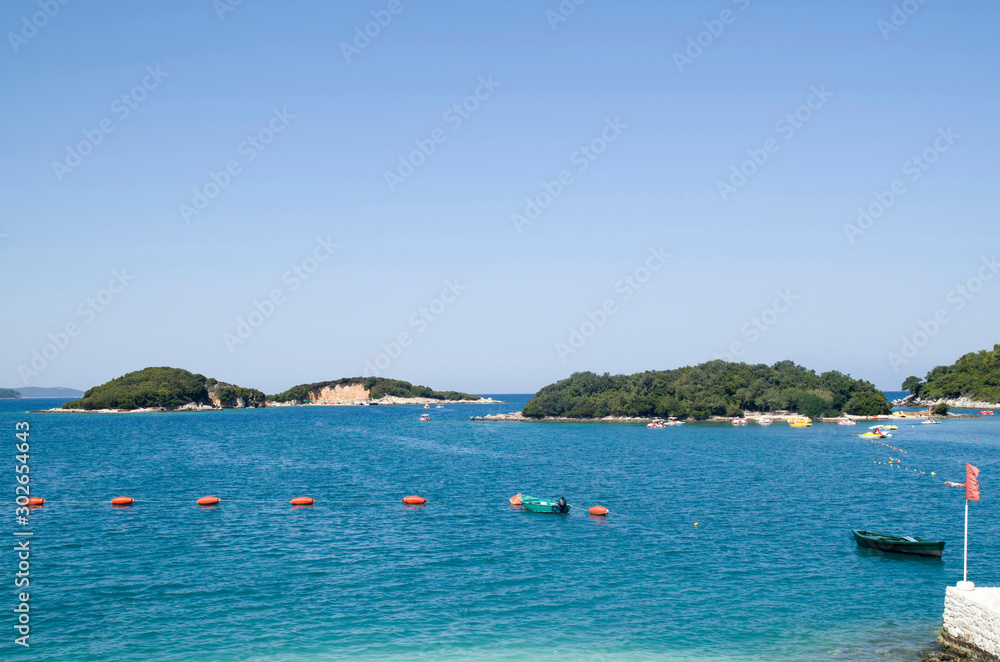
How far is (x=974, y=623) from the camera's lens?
2386 centimetres

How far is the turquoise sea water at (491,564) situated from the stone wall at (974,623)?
1867 mm

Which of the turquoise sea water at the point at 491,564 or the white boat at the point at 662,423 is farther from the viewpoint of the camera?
the white boat at the point at 662,423

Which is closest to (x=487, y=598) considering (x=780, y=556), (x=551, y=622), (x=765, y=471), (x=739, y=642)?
(x=551, y=622)

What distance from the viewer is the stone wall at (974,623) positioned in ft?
75.1

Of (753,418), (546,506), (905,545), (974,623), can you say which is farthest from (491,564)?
(753,418)

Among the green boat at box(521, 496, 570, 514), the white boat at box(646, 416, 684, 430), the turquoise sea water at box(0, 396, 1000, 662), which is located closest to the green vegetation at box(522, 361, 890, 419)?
the white boat at box(646, 416, 684, 430)

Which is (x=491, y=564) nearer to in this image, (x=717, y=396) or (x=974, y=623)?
(x=974, y=623)

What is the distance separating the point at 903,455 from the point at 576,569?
74.6m

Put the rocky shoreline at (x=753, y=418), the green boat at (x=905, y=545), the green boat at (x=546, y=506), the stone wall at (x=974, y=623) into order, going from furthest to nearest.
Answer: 1. the rocky shoreline at (x=753, y=418)
2. the green boat at (x=546, y=506)
3. the green boat at (x=905, y=545)
4. the stone wall at (x=974, y=623)

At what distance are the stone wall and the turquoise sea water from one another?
6.12 ft

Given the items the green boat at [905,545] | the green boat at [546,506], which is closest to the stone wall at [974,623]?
the green boat at [905,545]

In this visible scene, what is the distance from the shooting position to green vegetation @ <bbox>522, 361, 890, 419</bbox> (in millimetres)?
179250

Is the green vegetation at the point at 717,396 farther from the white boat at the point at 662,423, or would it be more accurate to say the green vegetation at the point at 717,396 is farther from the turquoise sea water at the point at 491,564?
the turquoise sea water at the point at 491,564

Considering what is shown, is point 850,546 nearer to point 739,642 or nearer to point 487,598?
point 739,642
